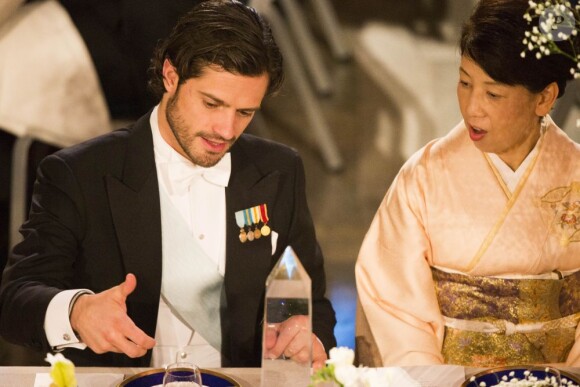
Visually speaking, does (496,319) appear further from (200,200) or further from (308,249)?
(200,200)

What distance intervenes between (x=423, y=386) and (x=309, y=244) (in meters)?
0.68

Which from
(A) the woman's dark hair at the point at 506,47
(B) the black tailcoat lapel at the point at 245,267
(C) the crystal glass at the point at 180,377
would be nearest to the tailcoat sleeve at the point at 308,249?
(B) the black tailcoat lapel at the point at 245,267

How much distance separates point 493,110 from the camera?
2691mm

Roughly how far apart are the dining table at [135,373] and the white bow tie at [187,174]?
0.60 metres

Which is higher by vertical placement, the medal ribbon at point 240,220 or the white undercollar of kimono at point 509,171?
the white undercollar of kimono at point 509,171

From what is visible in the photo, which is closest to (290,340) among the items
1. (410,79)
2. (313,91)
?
(313,91)

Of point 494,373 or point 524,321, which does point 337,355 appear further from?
point 524,321

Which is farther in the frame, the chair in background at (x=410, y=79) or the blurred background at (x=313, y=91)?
the chair in background at (x=410, y=79)

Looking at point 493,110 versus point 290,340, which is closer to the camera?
point 290,340

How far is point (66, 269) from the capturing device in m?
2.78

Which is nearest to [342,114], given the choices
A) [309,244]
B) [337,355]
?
[309,244]

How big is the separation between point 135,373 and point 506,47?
1121 millimetres

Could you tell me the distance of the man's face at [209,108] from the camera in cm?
271

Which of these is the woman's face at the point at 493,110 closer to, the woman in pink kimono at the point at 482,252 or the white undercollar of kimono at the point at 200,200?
the woman in pink kimono at the point at 482,252
